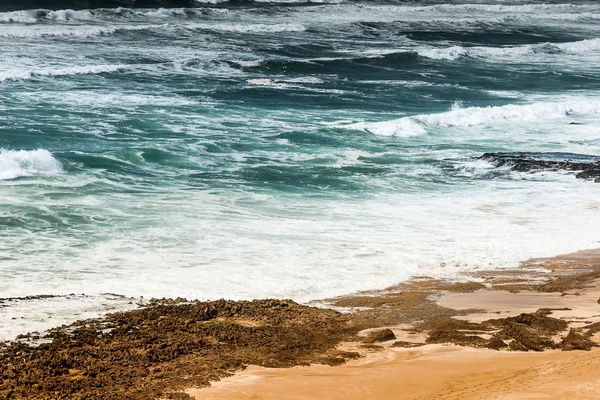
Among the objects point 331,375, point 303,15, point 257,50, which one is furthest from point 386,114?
point 303,15

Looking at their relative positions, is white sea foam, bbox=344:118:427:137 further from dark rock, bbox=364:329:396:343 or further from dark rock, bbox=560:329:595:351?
dark rock, bbox=560:329:595:351

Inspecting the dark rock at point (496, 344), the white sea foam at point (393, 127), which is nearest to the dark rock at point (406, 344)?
the dark rock at point (496, 344)

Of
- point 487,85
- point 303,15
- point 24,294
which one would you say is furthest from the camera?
point 303,15

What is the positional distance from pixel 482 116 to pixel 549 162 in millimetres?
7726

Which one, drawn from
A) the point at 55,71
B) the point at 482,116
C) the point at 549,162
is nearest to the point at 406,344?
the point at 549,162

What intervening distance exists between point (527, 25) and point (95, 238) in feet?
163

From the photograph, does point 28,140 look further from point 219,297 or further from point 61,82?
point 219,297

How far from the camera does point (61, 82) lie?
30031mm

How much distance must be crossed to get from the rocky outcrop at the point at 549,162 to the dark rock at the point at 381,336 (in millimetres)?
11349

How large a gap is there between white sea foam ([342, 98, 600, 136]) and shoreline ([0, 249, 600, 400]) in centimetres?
1418

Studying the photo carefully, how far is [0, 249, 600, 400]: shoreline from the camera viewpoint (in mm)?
8203

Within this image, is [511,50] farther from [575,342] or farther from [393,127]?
[575,342]

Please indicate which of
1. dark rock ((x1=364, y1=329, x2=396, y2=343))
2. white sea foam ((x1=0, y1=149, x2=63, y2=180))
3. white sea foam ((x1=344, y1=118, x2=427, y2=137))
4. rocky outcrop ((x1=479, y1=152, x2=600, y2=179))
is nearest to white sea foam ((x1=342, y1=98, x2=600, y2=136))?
white sea foam ((x1=344, y1=118, x2=427, y2=137))

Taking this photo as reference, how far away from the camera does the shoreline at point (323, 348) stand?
26.9ft
